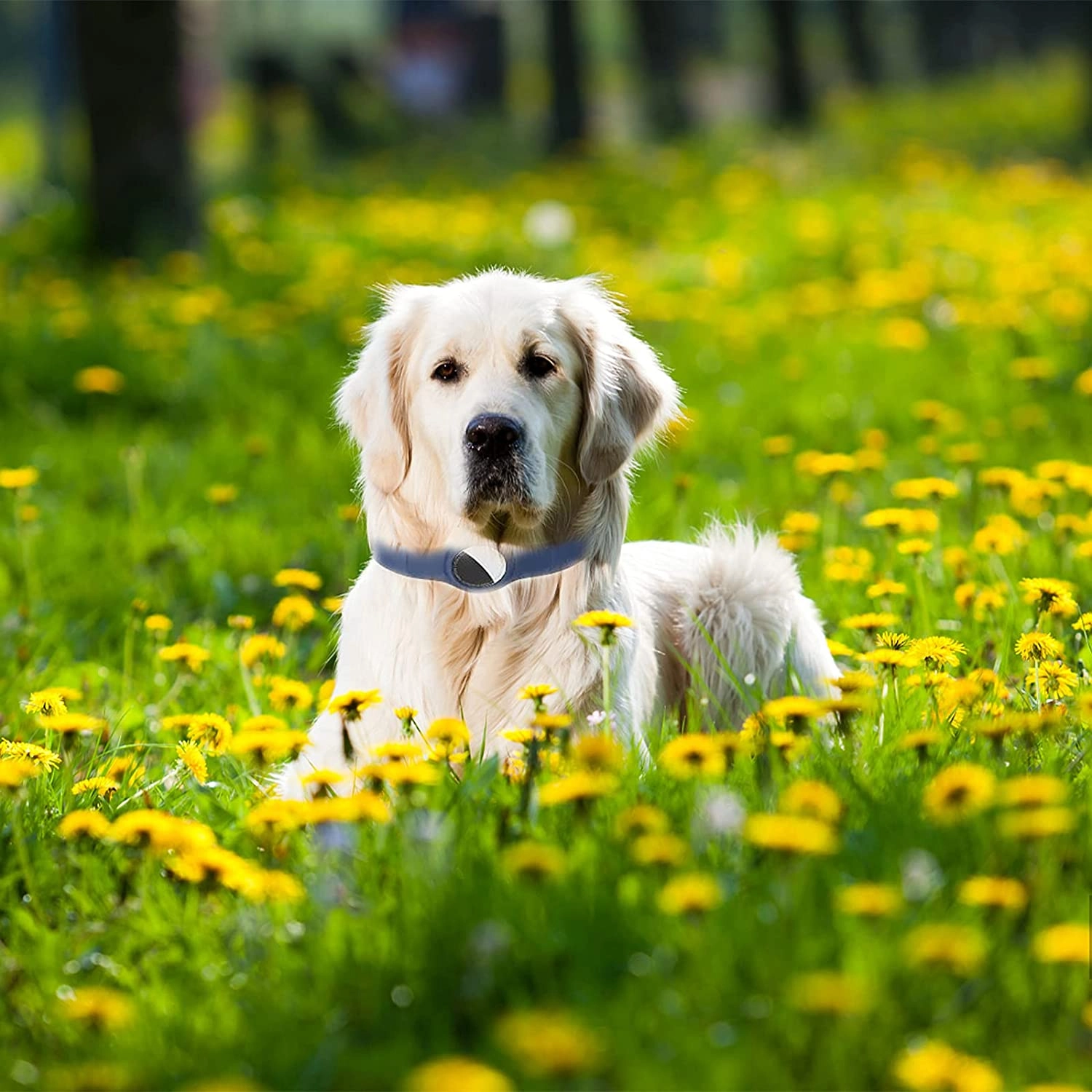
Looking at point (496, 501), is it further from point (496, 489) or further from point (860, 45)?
point (860, 45)

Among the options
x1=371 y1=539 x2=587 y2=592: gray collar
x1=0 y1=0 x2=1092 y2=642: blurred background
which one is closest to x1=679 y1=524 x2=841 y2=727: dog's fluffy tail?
x1=0 y1=0 x2=1092 y2=642: blurred background

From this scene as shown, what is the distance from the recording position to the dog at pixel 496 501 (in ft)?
10.6

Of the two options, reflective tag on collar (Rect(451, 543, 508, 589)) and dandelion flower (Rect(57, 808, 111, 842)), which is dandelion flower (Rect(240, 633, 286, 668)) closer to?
reflective tag on collar (Rect(451, 543, 508, 589))

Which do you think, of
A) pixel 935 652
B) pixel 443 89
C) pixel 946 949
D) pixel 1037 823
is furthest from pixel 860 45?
pixel 946 949

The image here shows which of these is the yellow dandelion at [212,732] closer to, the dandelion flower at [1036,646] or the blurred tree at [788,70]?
the dandelion flower at [1036,646]

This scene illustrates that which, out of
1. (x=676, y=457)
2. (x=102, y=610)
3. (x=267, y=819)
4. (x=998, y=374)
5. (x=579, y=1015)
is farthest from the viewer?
(x=998, y=374)

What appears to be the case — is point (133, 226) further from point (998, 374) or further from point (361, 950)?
point (361, 950)

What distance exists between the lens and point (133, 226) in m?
9.83

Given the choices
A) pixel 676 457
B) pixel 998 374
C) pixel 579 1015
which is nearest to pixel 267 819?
pixel 579 1015

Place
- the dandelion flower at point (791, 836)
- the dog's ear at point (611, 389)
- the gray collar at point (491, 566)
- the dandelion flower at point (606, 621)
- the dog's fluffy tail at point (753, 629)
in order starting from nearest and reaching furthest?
the dandelion flower at point (791, 836)
the dandelion flower at point (606, 621)
the gray collar at point (491, 566)
the dog's ear at point (611, 389)
the dog's fluffy tail at point (753, 629)

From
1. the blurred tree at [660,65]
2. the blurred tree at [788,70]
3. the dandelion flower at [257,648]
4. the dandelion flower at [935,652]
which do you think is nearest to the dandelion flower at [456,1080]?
the dandelion flower at [935,652]

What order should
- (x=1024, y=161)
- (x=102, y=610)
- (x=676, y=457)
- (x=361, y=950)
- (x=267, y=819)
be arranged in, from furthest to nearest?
1. (x=1024, y=161)
2. (x=676, y=457)
3. (x=102, y=610)
4. (x=267, y=819)
5. (x=361, y=950)

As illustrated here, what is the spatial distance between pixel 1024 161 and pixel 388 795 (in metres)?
16.6

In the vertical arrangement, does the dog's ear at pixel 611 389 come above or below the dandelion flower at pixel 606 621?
above
